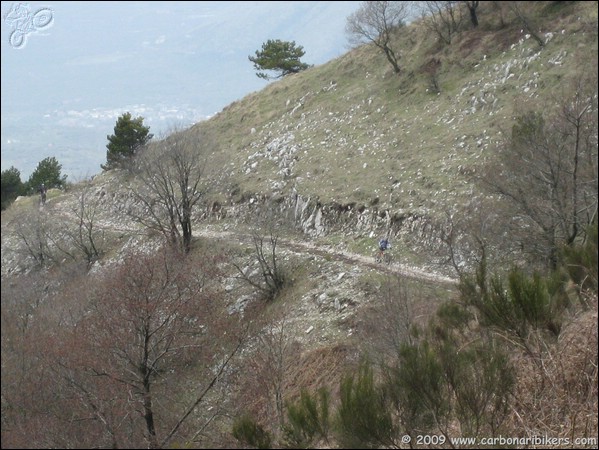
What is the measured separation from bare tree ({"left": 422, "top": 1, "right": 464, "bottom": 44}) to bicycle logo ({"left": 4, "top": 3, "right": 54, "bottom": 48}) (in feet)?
92.8

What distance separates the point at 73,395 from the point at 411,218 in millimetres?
17675

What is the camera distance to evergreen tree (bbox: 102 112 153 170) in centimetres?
3188

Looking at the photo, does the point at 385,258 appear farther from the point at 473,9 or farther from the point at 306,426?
the point at 306,426

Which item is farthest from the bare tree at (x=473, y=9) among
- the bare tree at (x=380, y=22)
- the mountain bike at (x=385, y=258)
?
the mountain bike at (x=385, y=258)

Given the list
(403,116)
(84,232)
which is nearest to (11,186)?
(84,232)

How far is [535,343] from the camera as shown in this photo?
7805 millimetres

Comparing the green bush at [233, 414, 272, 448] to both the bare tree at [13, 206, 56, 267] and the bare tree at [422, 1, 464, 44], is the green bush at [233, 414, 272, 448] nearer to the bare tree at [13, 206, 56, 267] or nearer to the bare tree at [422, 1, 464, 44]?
the bare tree at [13, 206, 56, 267]

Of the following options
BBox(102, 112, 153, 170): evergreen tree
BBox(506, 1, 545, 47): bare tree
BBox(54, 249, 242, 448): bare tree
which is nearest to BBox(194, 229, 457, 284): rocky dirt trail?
BBox(102, 112, 153, 170): evergreen tree

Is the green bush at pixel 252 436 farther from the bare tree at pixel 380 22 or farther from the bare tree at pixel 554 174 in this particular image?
the bare tree at pixel 380 22

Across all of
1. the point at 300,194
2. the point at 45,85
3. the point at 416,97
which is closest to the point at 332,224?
the point at 300,194

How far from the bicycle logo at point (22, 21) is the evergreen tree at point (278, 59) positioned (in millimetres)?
43112

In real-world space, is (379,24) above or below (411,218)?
above

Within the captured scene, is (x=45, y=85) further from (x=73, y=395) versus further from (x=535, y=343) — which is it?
(x=535, y=343)

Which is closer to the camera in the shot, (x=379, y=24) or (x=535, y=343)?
(x=535, y=343)
